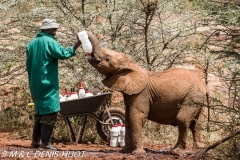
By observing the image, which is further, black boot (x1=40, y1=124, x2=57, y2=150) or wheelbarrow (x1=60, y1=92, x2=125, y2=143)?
wheelbarrow (x1=60, y1=92, x2=125, y2=143)

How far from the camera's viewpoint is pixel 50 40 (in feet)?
33.0

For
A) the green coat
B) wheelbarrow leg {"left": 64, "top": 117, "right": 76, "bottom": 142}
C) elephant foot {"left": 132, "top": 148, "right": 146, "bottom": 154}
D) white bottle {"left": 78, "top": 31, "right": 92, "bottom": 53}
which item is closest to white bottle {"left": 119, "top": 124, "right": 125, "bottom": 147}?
wheelbarrow leg {"left": 64, "top": 117, "right": 76, "bottom": 142}

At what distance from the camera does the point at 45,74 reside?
9977 mm

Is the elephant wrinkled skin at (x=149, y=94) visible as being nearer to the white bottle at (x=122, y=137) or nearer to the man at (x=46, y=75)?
the man at (x=46, y=75)

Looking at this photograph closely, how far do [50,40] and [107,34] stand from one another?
125 inches

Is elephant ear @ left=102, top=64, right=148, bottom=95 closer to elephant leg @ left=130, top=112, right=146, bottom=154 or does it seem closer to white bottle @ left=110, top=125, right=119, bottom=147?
elephant leg @ left=130, top=112, right=146, bottom=154

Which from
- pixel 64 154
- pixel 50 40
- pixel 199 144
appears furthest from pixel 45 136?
pixel 199 144

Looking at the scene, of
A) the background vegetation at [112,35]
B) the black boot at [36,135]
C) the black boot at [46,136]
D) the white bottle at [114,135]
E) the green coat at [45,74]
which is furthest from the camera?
the background vegetation at [112,35]

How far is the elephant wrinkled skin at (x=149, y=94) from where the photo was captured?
984 centimetres

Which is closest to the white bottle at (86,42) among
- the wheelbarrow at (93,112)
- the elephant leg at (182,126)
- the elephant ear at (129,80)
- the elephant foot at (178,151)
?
the elephant ear at (129,80)

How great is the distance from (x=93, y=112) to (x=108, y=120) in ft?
1.12

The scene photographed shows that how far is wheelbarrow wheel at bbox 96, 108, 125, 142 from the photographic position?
11.4 meters

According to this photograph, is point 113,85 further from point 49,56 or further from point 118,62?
point 49,56

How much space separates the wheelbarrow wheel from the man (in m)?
1.44
